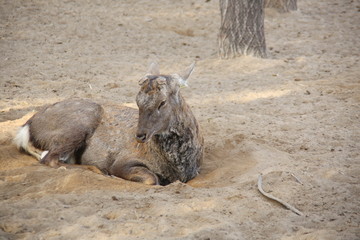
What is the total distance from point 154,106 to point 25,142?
221cm

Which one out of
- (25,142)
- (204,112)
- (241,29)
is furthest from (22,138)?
(241,29)

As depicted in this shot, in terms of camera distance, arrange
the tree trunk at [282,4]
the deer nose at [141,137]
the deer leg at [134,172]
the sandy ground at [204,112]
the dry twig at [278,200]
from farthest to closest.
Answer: the tree trunk at [282,4] < the deer leg at [134,172] < the deer nose at [141,137] < the dry twig at [278,200] < the sandy ground at [204,112]

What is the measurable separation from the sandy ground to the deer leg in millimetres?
488

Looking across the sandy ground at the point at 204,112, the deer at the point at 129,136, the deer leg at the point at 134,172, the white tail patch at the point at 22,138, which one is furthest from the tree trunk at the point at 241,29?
the white tail patch at the point at 22,138

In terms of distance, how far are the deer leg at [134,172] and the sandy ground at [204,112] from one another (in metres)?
0.49

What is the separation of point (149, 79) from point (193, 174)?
5.09 ft

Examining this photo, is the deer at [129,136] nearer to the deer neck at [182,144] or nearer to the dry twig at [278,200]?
the deer neck at [182,144]

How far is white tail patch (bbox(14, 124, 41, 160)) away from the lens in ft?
22.4

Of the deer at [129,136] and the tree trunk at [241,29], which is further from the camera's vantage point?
the tree trunk at [241,29]

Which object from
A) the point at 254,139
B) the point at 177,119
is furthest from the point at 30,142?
the point at 254,139

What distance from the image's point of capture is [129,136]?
6.82 m

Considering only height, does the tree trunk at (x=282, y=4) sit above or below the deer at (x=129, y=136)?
above

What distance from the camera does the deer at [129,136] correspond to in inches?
237

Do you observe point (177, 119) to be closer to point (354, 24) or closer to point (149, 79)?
point (149, 79)
